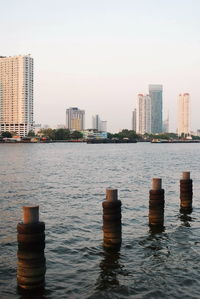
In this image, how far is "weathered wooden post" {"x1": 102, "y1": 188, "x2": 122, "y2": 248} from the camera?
19344 mm

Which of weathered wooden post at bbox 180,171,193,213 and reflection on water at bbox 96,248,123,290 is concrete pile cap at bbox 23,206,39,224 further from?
weathered wooden post at bbox 180,171,193,213

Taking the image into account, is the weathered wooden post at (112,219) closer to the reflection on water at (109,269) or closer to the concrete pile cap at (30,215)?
the reflection on water at (109,269)

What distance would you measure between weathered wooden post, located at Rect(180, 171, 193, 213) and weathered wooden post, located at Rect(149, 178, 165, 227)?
16.7ft

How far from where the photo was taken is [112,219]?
19.7 meters

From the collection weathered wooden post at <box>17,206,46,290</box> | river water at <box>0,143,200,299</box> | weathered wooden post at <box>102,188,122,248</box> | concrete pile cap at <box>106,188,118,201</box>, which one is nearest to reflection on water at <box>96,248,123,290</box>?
river water at <box>0,143,200,299</box>

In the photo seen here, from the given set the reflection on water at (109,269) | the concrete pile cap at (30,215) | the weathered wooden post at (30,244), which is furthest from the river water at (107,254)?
the concrete pile cap at (30,215)

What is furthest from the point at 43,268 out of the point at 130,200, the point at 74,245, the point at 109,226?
the point at 130,200

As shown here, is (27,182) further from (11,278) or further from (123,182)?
(11,278)

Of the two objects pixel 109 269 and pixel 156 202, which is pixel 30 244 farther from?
pixel 156 202

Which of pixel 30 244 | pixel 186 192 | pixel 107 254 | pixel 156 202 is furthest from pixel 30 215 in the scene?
pixel 186 192

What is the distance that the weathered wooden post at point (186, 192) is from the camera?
29.4 meters

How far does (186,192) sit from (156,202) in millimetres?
6742

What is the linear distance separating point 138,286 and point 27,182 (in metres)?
39.9

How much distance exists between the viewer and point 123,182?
5397 centimetres
